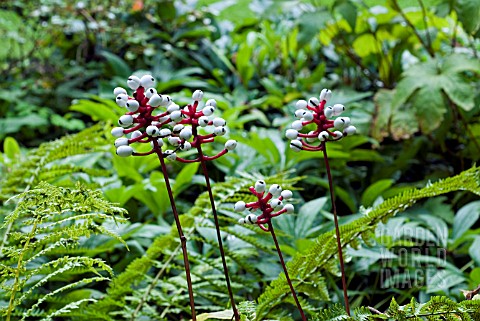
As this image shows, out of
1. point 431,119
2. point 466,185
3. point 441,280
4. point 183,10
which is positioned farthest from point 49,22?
point 466,185

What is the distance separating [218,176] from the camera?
5.83 ft

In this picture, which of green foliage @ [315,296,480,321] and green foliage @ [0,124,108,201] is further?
green foliage @ [0,124,108,201]

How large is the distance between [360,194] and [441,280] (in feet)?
1.89

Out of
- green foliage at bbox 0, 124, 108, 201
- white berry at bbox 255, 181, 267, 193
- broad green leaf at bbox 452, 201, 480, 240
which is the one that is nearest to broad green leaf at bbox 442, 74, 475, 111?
broad green leaf at bbox 452, 201, 480, 240

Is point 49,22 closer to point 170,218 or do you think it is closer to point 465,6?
point 170,218

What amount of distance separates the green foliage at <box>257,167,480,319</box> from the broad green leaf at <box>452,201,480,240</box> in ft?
1.94

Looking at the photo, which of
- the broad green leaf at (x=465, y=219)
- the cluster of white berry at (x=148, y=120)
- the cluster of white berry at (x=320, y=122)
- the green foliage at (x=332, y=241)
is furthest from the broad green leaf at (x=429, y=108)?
the cluster of white berry at (x=148, y=120)

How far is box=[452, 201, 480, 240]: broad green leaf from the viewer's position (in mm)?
1359

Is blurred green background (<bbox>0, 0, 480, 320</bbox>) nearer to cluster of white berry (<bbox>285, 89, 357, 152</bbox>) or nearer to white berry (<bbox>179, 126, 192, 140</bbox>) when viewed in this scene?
cluster of white berry (<bbox>285, 89, 357, 152</bbox>)

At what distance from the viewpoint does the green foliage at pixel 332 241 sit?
2.48 feet

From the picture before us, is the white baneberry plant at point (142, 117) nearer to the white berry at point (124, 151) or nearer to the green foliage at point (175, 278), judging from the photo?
the white berry at point (124, 151)

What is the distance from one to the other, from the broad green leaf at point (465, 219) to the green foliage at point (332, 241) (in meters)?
0.59

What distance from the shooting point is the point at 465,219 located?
1.38m

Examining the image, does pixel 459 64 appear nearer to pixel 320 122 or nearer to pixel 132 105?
pixel 320 122
